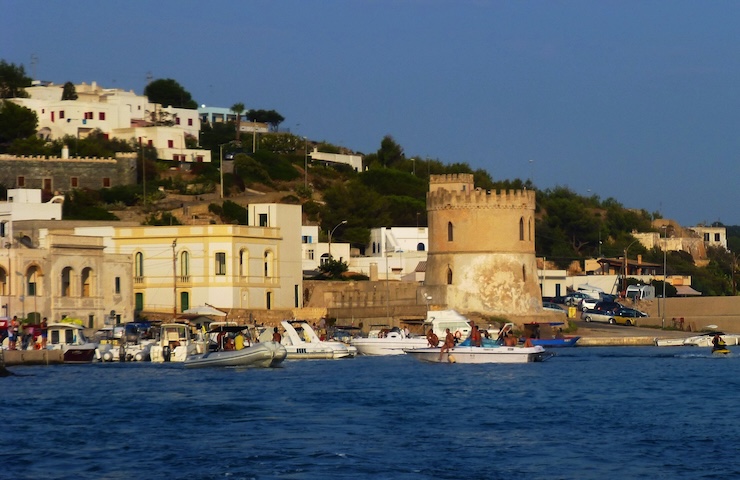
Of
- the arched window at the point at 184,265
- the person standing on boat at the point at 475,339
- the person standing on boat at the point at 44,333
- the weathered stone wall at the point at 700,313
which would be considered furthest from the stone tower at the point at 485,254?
the person standing on boat at the point at 44,333

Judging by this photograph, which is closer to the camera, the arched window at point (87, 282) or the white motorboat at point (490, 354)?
the white motorboat at point (490, 354)

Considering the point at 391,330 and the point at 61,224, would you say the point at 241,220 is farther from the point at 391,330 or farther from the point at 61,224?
the point at 391,330

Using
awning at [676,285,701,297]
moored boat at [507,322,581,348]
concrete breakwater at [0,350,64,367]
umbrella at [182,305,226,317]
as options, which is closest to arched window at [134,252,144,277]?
umbrella at [182,305,226,317]

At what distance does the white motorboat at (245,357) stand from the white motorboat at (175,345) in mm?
2753

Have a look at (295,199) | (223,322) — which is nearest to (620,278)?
(295,199)

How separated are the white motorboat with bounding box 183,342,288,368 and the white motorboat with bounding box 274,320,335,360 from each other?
18.8 ft

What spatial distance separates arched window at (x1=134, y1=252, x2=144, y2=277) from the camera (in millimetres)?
69250

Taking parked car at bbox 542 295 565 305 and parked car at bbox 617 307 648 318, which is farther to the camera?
parked car at bbox 542 295 565 305

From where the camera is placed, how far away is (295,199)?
99.2 m

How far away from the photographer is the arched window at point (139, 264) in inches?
2726

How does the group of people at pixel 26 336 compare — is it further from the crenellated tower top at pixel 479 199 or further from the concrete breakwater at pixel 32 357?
the crenellated tower top at pixel 479 199

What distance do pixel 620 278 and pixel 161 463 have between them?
72570 millimetres

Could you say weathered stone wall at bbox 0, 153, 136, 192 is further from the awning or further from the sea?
the sea

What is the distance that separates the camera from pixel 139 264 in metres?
69.4
